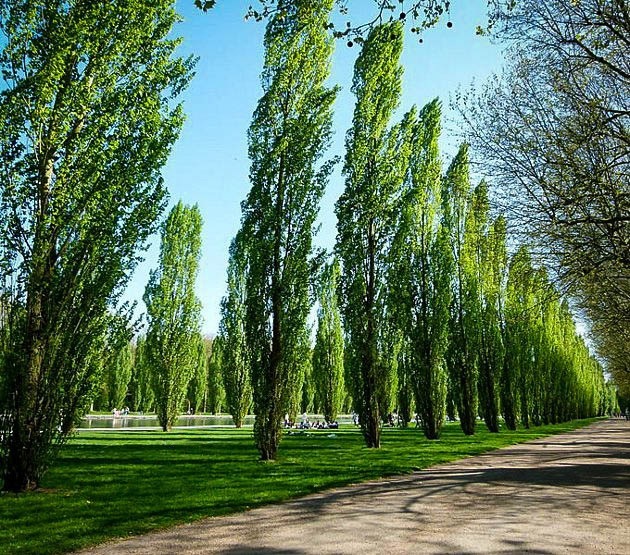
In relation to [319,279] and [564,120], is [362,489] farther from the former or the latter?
Answer: [564,120]

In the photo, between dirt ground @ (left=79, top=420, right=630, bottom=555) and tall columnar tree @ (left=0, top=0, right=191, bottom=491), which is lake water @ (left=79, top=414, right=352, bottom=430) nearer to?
tall columnar tree @ (left=0, top=0, right=191, bottom=491)

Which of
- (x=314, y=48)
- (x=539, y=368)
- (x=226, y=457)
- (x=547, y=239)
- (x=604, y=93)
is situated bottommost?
(x=226, y=457)

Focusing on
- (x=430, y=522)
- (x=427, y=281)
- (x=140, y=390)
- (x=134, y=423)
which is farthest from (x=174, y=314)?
(x=140, y=390)

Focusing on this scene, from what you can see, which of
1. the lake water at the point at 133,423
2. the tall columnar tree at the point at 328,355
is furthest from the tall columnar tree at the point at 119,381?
the tall columnar tree at the point at 328,355

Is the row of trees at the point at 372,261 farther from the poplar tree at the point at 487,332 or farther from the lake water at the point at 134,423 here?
the lake water at the point at 134,423

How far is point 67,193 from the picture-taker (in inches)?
370

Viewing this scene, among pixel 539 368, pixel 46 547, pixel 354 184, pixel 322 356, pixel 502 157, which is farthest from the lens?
pixel 322 356

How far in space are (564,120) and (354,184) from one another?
30.1ft

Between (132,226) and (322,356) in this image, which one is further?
(322,356)

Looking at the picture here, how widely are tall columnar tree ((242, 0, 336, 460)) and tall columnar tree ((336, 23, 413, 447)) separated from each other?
12.6ft

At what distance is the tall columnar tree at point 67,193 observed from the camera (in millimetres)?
9016

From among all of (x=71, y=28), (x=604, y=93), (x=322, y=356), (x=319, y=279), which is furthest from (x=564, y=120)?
(x=322, y=356)

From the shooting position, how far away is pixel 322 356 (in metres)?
47.2

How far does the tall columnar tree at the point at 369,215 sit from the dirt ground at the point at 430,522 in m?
7.74
